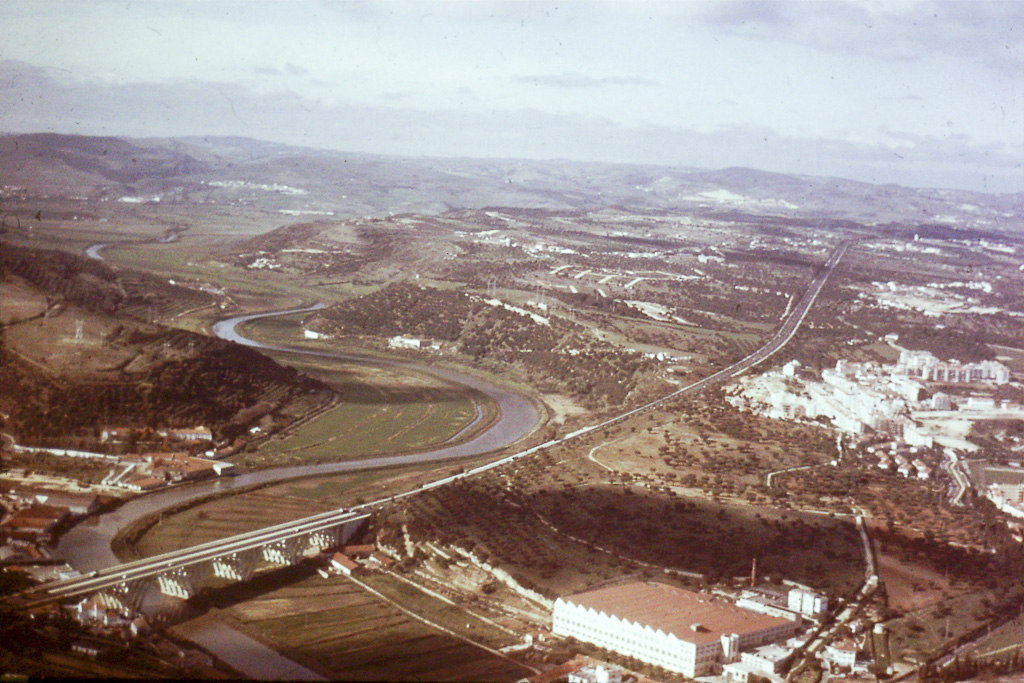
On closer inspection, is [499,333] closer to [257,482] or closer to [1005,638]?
[257,482]

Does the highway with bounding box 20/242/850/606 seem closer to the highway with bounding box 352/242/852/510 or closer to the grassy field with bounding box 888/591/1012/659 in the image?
the highway with bounding box 352/242/852/510

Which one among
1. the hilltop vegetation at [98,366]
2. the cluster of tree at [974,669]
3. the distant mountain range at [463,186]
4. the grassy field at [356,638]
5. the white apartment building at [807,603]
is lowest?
the cluster of tree at [974,669]

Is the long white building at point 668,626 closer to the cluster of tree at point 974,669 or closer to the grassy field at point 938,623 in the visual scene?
the grassy field at point 938,623

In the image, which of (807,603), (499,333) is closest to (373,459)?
(807,603)

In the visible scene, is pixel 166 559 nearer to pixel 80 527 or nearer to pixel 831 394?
pixel 80 527

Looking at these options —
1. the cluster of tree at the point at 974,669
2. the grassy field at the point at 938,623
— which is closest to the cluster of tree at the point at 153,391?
the grassy field at the point at 938,623

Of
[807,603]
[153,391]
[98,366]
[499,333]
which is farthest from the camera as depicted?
[499,333]

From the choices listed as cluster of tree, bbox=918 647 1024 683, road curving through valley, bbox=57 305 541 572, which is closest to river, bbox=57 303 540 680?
road curving through valley, bbox=57 305 541 572
